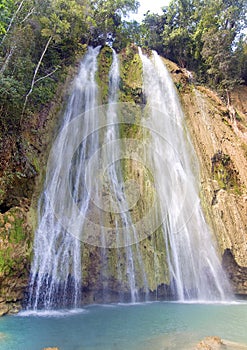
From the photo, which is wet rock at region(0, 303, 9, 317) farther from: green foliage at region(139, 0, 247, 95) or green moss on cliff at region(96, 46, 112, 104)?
green foliage at region(139, 0, 247, 95)

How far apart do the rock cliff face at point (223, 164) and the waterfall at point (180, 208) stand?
48 cm

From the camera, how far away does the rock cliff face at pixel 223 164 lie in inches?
431

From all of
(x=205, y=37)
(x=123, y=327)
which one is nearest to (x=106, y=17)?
(x=205, y=37)

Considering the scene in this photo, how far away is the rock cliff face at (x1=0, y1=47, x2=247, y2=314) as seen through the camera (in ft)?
27.1

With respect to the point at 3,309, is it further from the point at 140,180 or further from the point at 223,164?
the point at 223,164

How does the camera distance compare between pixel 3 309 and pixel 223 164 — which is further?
pixel 223 164

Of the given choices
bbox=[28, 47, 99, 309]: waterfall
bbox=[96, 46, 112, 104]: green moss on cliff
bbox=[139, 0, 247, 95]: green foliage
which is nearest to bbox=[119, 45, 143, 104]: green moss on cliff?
bbox=[96, 46, 112, 104]: green moss on cliff

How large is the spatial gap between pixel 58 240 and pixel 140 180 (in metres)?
4.20

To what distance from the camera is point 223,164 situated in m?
13.4

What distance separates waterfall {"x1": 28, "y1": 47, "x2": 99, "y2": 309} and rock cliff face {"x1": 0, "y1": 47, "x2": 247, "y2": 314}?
319mm

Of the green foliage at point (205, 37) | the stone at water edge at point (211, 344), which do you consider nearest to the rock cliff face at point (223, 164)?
the green foliage at point (205, 37)

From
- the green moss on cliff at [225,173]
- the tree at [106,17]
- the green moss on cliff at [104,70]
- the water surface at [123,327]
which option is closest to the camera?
the water surface at [123,327]

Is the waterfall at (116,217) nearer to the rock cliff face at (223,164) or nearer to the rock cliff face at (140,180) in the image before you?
the rock cliff face at (140,180)

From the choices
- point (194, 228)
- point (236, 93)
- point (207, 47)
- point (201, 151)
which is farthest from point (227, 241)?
point (207, 47)
